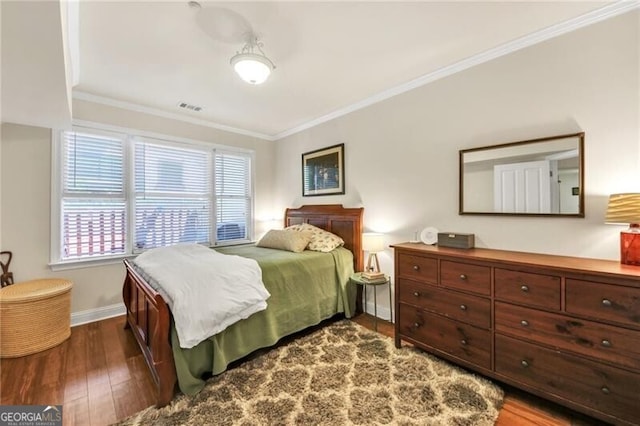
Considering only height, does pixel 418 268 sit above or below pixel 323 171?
below

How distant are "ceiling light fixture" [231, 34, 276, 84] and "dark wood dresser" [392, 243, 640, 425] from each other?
1858mm

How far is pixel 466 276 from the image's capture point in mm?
1976

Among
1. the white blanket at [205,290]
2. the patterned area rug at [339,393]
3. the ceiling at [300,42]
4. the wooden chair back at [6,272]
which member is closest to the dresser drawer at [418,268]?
the patterned area rug at [339,393]

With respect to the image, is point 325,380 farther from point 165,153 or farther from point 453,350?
point 165,153

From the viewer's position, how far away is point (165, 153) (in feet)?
12.1

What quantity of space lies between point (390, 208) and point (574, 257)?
156 centimetres

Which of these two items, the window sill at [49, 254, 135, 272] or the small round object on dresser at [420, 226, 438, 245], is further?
the window sill at [49, 254, 135, 272]

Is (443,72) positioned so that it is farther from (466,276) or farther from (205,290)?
(205,290)

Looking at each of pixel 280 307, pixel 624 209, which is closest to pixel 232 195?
pixel 280 307

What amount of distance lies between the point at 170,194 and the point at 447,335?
364 centimetres

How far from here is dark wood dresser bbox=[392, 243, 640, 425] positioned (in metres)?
1.42

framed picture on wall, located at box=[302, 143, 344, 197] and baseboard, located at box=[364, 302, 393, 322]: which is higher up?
framed picture on wall, located at box=[302, 143, 344, 197]

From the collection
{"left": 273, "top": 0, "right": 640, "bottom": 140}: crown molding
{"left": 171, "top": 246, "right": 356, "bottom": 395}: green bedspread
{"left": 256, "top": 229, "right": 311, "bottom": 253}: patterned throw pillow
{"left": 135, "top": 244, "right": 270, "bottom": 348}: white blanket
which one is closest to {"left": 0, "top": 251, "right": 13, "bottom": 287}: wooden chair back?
{"left": 135, "top": 244, "right": 270, "bottom": 348}: white blanket

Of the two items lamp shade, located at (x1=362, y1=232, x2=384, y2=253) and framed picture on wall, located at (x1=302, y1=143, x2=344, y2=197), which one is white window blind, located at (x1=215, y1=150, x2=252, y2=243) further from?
lamp shade, located at (x1=362, y1=232, x2=384, y2=253)
